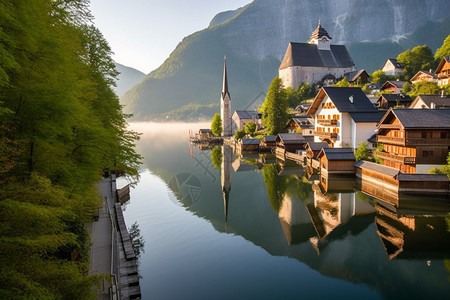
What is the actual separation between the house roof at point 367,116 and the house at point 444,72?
19.5 meters

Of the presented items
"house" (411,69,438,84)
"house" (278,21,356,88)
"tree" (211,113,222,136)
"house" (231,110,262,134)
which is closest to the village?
"house" (411,69,438,84)

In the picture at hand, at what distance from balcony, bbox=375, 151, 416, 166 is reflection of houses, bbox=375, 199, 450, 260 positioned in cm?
613

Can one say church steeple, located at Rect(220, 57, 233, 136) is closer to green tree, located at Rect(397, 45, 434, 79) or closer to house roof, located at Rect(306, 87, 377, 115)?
green tree, located at Rect(397, 45, 434, 79)

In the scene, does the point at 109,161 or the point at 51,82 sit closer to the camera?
the point at 51,82

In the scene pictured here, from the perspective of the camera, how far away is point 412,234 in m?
19.1

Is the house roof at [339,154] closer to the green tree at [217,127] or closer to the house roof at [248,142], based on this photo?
the house roof at [248,142]

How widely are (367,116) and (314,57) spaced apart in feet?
217

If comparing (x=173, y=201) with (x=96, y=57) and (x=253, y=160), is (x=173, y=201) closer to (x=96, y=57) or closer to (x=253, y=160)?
(x=96, y=57)

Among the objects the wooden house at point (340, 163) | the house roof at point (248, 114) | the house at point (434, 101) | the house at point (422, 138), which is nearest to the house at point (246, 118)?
the house roof at point (248, 114)

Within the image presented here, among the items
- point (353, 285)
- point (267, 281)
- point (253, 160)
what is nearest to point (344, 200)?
point (353, 285)

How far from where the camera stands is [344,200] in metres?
27.3

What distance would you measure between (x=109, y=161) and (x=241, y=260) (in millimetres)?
9415

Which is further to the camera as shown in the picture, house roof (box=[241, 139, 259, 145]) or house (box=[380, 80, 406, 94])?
house roof (box=[241, 139, 259, 145])

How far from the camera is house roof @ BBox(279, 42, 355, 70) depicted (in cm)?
9839
